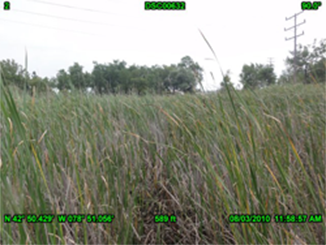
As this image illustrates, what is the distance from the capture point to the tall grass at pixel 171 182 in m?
0.71

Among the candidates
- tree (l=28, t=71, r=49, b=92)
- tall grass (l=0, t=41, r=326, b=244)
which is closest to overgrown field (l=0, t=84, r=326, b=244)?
tall grass (l=0, t=41, r=326, b=244)

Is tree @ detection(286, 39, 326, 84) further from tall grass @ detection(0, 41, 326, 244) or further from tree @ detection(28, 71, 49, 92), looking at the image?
tree @ detection(28, 71, 49, 92)

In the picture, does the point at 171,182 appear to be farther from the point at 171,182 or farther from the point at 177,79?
the point at 177,79

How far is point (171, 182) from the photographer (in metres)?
1.27

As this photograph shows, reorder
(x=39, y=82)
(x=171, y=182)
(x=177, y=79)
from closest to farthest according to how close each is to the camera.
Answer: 1. (x=171, y=182)
2. (x=39, y=82)
3. (x=177, y=79)

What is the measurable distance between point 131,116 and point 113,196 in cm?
98

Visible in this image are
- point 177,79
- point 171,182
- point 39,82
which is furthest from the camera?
point 177,79

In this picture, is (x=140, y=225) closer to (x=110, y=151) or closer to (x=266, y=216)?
(x=110, y=151)

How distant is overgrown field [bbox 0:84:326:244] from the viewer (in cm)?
71

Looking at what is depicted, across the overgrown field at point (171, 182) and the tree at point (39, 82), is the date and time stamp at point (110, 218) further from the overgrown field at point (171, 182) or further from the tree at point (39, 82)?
the tree at point (39, 82)

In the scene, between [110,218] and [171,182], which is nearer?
[110,218]

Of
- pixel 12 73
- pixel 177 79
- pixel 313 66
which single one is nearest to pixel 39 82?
pixel 12 73

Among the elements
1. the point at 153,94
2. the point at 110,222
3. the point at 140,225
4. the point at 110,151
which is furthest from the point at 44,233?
the point at 153,94

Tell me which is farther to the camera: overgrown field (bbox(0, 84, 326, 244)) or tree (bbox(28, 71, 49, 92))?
tree (bbox(28, 71, 49, 92))
